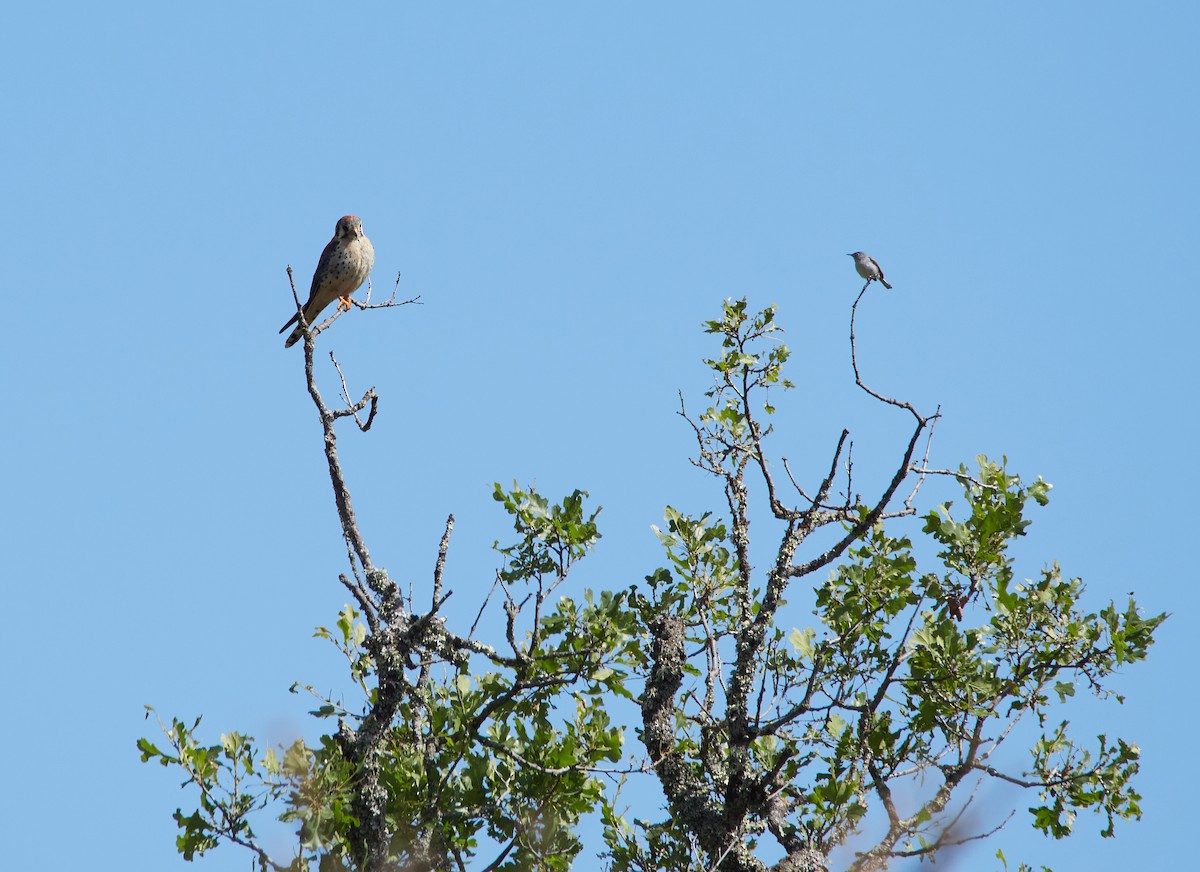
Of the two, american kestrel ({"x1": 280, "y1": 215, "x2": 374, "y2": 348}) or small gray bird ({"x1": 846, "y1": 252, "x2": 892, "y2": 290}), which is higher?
american kestrel ({"x1": 280, "y1": 215, "x2": 374, "y2": 348})

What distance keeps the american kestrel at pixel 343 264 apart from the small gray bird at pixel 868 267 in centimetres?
392

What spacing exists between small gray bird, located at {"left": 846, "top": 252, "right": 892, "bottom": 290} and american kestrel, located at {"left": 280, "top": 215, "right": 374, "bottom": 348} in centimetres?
392

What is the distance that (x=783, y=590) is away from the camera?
6.52 meters

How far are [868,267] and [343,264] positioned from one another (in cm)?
414

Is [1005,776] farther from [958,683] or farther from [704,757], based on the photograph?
[704,757]

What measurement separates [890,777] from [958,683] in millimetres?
536

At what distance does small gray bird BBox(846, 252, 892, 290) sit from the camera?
848 cm

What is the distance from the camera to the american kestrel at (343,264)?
33.5ft

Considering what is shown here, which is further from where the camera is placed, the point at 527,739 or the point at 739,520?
the point at 739,520

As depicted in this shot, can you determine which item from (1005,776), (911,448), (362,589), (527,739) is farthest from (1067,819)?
(362,589)

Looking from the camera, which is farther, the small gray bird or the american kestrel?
the american kestrel

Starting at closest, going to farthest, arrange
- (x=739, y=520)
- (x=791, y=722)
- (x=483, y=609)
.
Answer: (x=483, y=609)
(x=791, y=722)
(x=739, y=520)

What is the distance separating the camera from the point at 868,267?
28.0 feet

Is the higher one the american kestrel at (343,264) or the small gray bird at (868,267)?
the american kestrel at (343,264)
